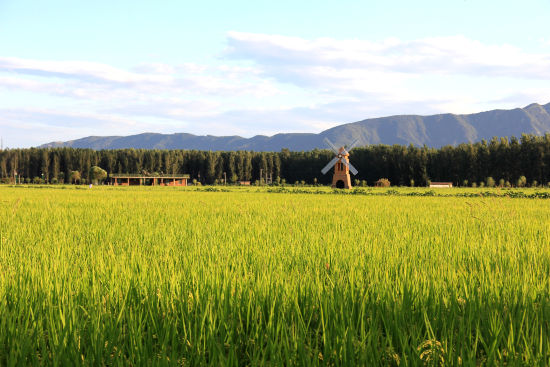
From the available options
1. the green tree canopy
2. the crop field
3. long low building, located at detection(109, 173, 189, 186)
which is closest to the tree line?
the green tree canopy

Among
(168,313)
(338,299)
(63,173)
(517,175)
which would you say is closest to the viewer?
(168,313)

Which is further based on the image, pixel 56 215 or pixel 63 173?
pixel 63 173

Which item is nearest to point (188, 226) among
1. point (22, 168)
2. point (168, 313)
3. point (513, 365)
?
point (168, 313)

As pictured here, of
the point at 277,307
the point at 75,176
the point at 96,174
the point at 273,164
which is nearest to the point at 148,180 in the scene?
the point at 96,174

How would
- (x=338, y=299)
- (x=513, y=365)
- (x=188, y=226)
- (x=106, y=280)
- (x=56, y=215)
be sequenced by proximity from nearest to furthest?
(x=513, y=365) → (x=338, y=299) → (x=106, y=280) → (x=188, y=226) → (x=56, y=215)

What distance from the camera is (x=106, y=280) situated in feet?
14.1

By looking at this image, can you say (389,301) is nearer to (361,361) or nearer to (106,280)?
(361,361)

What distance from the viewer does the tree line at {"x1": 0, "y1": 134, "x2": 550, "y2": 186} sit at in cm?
7894

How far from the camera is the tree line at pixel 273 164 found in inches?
3108

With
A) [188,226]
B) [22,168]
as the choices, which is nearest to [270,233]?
[188,226]

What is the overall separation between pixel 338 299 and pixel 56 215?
34.1 ft

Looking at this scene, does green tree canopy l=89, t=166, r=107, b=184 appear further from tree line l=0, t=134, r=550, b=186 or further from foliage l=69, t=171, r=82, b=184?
foliage l=69, t=171, r=82, b=184

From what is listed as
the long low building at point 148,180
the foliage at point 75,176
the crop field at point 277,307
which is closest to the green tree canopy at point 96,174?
the long low building at point 148,180

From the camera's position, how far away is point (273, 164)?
4437 inches
